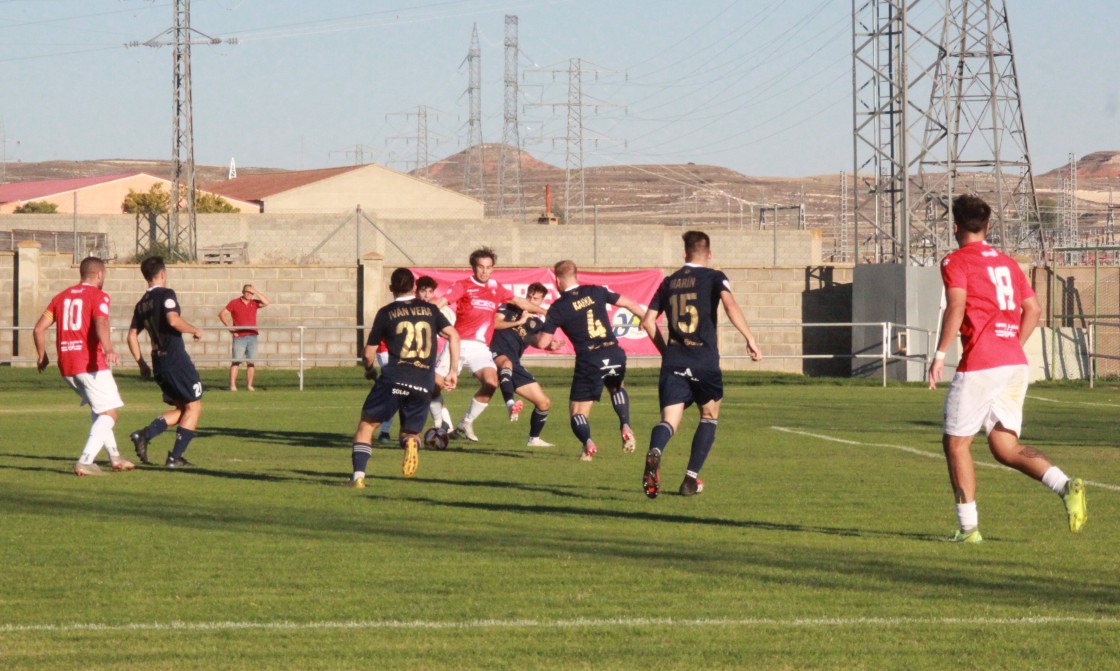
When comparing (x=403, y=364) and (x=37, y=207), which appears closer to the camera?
(x=403, y=364)

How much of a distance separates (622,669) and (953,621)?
5.64 feet

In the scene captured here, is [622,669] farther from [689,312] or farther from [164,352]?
[164,352]

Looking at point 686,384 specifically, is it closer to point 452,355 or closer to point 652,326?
point 652,326

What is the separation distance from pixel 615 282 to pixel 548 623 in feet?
82.0

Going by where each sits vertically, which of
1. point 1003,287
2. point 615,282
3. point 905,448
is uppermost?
point 615,282

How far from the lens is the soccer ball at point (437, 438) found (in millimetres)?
15688

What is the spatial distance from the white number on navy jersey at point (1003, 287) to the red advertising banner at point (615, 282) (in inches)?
848

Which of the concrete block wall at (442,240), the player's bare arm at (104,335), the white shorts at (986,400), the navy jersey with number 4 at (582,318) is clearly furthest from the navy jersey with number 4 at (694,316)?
the concrete block wall at (442,240)

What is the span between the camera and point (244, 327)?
26.6 meters

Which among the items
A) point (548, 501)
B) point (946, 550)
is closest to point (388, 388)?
point (548, 501)

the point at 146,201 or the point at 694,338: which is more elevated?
the point at 146,201

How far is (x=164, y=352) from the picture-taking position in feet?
42.9

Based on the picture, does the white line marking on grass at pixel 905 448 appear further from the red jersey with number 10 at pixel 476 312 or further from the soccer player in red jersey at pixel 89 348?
the soccer player in red jersey at pixel 89 348

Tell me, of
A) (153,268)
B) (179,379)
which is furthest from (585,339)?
(153,268)
